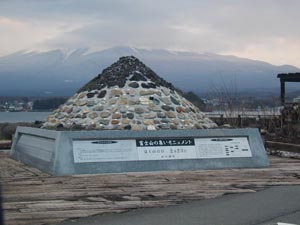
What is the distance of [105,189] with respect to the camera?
9766 millimetres

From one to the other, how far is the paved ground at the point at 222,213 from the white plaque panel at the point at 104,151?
3509 mm

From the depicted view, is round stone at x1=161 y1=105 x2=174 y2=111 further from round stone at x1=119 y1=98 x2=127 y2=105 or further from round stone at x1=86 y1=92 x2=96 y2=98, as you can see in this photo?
round stone at x1=86 y1=92 x2=96 y2=98

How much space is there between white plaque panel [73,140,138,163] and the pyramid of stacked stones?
1.07 meters

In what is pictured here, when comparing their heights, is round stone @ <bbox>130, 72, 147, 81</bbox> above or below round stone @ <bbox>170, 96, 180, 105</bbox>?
above

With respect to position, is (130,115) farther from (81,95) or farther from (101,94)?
(81,95)

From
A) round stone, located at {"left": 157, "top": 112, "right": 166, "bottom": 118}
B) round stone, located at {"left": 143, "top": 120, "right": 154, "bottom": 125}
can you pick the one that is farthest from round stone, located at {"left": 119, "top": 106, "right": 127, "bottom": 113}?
round stone, located at {"left": 157, "top": 112, "right": 166, "bottom": 118}

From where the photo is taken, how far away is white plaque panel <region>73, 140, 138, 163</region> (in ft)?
39.0

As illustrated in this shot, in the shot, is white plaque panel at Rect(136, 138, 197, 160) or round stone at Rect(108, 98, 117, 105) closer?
white plaque panel at Rect(136, 138, 197, 160)

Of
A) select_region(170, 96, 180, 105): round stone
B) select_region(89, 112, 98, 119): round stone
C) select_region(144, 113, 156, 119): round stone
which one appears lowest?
select_region(144, 113, 156, 119): round stone

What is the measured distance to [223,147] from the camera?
43.4ft

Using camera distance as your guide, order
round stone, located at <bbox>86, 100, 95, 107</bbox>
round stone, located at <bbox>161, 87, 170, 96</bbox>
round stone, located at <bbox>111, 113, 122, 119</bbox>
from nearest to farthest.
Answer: round stone, located at <bbox>111, 113, 122, 119</bbox>
round stone, located at <bbox>86, 100, 95, 107</bbox>
round stone, located at <bbox>161, 87, 170, 96</bbox>

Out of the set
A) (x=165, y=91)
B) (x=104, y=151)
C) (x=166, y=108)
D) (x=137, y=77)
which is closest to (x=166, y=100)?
(x=166, y=108)

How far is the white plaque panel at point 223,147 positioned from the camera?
13.0 metres

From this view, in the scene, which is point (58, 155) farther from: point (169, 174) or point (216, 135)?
point (216, 135)
